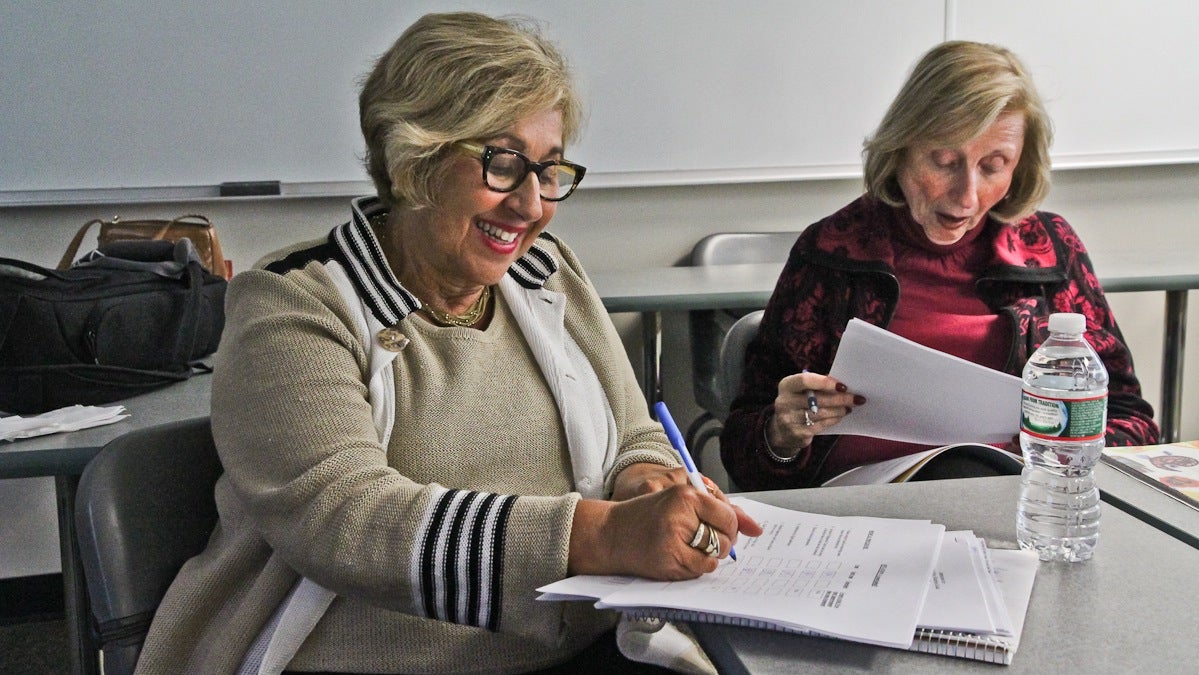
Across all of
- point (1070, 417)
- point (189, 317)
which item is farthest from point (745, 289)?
point (1070, 417)

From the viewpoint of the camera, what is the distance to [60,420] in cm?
161

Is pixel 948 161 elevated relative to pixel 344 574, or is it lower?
elevated

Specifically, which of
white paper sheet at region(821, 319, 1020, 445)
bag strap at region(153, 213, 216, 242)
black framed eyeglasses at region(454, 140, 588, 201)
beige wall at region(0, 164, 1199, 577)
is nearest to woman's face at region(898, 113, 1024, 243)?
white paper sheet at region(821, 319, 1020, 445)

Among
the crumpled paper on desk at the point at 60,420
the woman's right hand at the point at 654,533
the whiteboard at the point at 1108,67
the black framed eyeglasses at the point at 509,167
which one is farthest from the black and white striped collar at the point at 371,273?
the whiteboard at the point at 1108,67

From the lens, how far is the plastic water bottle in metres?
0.94

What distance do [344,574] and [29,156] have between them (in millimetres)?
2540

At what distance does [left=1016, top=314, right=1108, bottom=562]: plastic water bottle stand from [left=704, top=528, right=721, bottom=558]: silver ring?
0.99 feet

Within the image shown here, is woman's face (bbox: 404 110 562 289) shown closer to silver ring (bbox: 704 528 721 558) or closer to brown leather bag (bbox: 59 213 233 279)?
silver ring (bbox: 704 528 721 558)

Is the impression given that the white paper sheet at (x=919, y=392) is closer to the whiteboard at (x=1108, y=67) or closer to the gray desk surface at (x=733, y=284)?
the gray desk surface at (x=733, y=284)

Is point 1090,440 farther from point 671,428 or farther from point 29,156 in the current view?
point 29,156

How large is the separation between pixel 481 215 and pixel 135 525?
520 millimetres

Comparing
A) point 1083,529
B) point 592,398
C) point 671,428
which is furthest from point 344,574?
point 1083,529

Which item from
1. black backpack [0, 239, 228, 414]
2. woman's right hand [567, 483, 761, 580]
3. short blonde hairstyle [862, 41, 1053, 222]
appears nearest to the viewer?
woman's right hand [567, 483, 761, 580]

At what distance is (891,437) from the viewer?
4.85 feet
